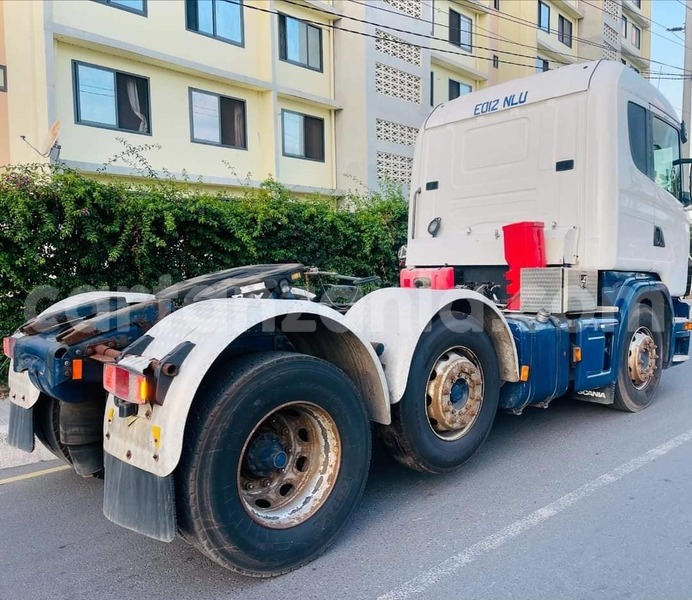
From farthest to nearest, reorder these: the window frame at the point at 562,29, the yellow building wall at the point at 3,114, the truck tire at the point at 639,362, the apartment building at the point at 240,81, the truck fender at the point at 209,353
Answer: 1. the window frame at the point at 562,29
2. the apartment building at the point at 240,81
3. the yellow building wall at the point at 3,114
4. the truck tire at the point at 639,362
5. the truck fender at the point at 209,353

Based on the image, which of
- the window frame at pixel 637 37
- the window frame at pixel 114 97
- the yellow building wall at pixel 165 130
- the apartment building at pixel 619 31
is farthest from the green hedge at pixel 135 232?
the window frame at pixel 637 37

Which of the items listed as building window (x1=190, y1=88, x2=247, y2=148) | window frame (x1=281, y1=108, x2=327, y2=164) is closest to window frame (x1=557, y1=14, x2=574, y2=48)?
window frame (x1=281, y1=108, x2=327, y2=164)

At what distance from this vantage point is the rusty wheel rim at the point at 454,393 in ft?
12.8

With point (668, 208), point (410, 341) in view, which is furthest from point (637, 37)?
point (410, 341)

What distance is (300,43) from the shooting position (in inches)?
692

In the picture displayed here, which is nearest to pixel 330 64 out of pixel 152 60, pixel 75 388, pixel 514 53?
pixel 152 60

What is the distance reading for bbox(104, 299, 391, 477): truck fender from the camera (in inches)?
103

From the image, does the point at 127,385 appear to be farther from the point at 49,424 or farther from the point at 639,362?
the point at 639,362

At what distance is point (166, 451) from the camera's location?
2.58 m

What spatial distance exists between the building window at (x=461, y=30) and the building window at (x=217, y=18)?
9.26m

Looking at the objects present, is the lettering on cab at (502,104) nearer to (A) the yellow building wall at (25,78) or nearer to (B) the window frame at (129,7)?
(A) the yellow building wall at (25,78)

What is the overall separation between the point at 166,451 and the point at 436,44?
2073 centimetres

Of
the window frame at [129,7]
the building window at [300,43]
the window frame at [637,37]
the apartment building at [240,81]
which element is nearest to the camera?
the apartment building at [240,81]

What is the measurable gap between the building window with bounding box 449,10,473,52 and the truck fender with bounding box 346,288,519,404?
793 inches
